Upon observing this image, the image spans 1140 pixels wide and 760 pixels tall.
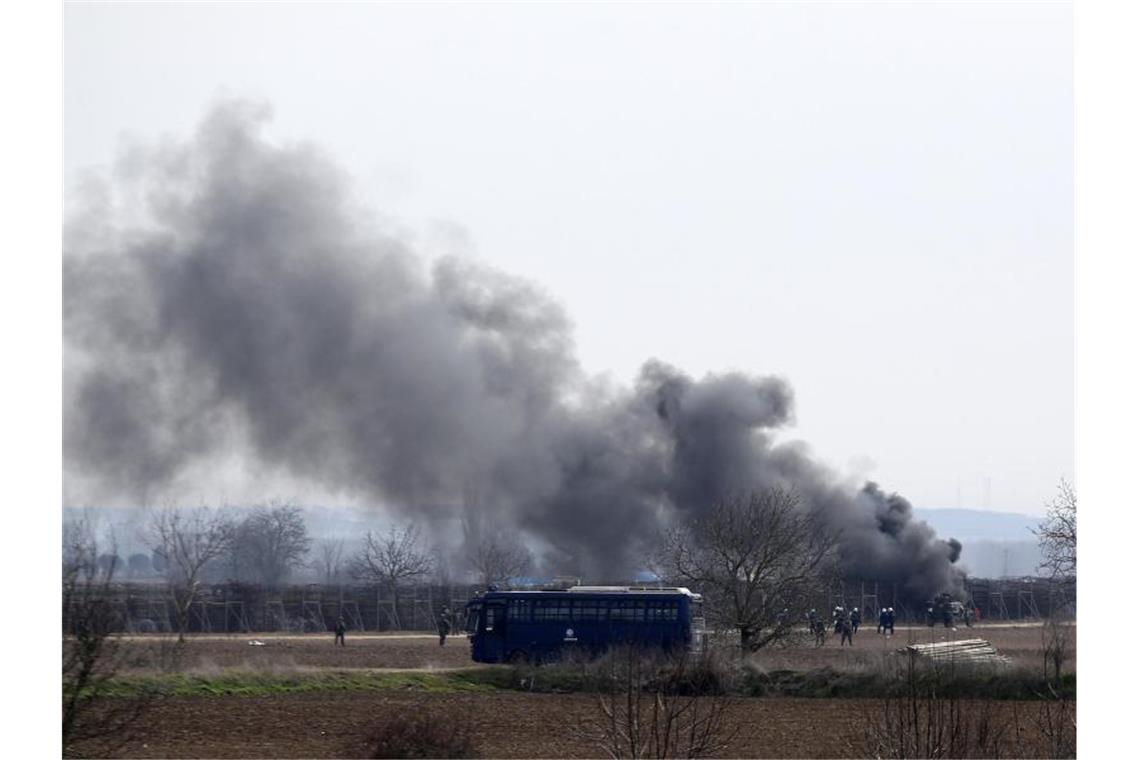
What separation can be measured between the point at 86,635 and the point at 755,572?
86.6ft

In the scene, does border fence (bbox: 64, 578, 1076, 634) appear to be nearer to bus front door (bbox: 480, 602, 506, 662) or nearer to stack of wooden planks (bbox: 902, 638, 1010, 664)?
stack of wooden planks (bbox: 902, 638, 1010, 664)

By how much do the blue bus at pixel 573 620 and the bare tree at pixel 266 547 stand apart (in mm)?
42607

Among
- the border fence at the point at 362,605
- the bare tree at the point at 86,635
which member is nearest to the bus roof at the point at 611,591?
the border fence at the point at 362,605

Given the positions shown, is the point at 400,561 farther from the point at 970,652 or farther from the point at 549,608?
the point at 970,652

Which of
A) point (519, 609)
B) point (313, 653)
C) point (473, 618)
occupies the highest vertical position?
point (519, 609)

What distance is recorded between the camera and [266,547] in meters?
85.0

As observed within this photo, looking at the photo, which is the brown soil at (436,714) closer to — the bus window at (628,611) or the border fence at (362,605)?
the bus window at (628,611)

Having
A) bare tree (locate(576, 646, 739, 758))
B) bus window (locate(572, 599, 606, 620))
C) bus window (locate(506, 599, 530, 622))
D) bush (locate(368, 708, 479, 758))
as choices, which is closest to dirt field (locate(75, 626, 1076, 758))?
bush (locate(368, 708, 479, 758))

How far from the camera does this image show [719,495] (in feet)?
202

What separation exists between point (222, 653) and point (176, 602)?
6.44m

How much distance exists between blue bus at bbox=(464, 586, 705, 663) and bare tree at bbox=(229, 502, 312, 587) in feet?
140

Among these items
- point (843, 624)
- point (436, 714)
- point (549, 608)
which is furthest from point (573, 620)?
point (843, 624)

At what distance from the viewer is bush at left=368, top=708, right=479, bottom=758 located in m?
19.6

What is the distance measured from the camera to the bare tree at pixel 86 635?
12.6m
